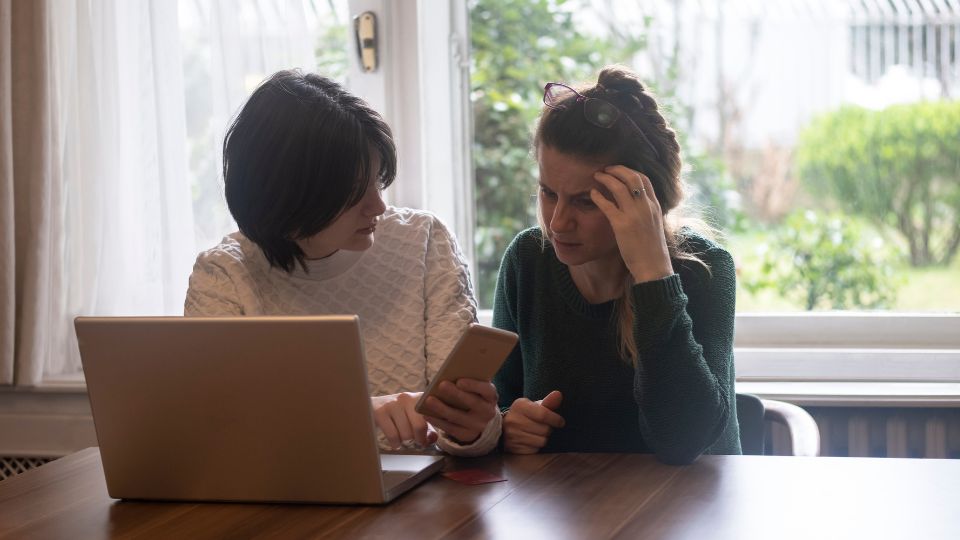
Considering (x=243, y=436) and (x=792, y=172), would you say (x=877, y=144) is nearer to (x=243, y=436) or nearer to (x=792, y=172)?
(x=792, y=172)

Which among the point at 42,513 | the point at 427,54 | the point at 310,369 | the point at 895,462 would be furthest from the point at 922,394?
the point at 42,513

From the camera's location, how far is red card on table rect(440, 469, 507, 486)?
1353 mm

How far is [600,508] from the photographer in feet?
4.01

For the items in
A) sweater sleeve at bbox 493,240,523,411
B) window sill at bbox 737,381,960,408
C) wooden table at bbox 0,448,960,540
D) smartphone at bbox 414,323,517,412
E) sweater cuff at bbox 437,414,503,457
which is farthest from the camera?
window sill at bbox 737,381,960,408

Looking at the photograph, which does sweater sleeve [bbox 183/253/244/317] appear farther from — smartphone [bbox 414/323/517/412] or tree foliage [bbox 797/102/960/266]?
tree foliage [bbox 797/102/960/266]

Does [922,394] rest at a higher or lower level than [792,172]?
lower

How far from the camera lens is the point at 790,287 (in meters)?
2.70

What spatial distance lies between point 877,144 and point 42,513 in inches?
80.9

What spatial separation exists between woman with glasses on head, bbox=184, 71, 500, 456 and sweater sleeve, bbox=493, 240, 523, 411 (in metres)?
0.07

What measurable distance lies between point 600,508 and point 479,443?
0.27 metres

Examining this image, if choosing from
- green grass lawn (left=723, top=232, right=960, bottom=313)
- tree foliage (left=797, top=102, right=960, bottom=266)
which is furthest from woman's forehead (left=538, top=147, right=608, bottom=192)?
tree foliage (left=797, top=102, right=960, bottom=266)

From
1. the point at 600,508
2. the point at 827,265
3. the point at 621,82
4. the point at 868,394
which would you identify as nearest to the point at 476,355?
the point at 600,508

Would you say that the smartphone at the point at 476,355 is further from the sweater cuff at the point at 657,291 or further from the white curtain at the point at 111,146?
the white curtain at the point at 111,146

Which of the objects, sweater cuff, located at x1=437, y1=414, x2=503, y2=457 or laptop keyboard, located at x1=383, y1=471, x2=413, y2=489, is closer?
laptop keyboard, located at x1=383, y1=471, x2=413, y2=489
